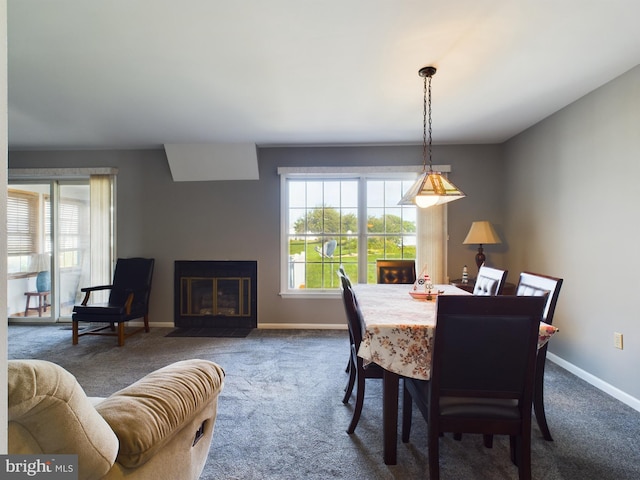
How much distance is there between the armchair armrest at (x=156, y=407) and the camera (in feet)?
2.87

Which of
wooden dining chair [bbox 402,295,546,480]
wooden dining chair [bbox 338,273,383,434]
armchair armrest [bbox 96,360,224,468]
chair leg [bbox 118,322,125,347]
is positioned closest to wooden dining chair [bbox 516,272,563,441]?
wooden dining chair [bbox 402,295,546,480]

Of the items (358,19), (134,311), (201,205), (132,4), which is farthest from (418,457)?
(201,205)

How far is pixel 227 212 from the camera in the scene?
4.05 m

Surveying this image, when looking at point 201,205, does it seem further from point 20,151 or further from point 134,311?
point 20,151

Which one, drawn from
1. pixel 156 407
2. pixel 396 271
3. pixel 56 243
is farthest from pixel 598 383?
pixel 56 243

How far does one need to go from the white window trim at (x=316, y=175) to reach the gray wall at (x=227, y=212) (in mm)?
Answer: 74

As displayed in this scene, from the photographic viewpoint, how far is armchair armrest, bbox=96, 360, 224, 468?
34.5 inches

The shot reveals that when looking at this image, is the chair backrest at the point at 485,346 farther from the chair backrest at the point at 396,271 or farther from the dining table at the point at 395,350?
the chair backrest at the point at 396,271

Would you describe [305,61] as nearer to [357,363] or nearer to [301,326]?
[357,363]

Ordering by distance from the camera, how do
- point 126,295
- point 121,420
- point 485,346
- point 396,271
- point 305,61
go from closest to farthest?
point 121,420
point 485,346
point 305,61
point 396,271
point 126,295

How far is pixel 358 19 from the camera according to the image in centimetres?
169

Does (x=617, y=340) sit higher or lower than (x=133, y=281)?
lower

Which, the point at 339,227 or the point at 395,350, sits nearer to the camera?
the point at 395,350

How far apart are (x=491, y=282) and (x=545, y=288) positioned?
50cm
